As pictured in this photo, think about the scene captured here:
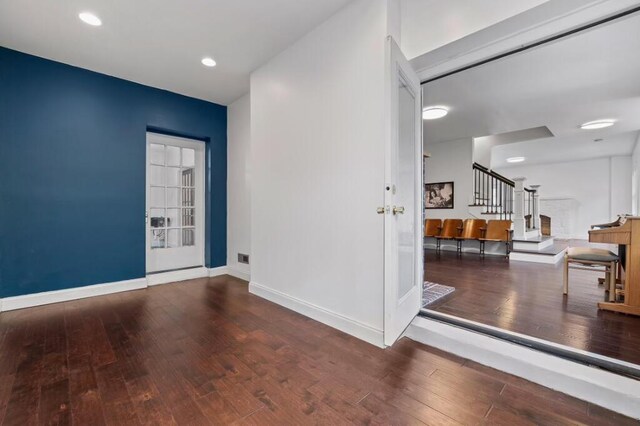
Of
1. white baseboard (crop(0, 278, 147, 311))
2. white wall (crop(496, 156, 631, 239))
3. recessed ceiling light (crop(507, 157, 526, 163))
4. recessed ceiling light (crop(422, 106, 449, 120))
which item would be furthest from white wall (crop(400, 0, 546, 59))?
white wall (crop(496, 156, 631, 239))

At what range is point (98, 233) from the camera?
3.58 metres

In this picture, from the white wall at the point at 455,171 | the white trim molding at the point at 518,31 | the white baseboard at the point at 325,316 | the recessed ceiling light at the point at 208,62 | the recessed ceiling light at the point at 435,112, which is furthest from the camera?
the white wall at the point at 455,171

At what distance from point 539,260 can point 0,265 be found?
8266mm

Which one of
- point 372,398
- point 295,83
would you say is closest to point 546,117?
point 295,83

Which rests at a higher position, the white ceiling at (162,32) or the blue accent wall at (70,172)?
the white ceiling at (162,32)

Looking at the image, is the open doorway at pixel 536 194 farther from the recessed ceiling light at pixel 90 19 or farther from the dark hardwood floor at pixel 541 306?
the recessed ceiling light at pixel 90 19

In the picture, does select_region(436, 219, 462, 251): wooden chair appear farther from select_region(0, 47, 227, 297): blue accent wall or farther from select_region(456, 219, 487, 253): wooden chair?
select_region(0, 47, 227, 297): blue accent wall

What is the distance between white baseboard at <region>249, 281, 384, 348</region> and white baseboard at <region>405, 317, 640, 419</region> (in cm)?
38

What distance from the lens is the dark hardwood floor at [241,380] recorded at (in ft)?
4.79

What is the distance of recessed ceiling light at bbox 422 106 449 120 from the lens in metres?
4.86

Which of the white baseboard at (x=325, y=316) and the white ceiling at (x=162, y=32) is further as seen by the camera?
the white ceiling at (x=162, y=32)

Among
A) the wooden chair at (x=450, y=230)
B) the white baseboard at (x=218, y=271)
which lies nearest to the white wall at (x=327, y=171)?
the white baseboard at (x=218, y=271)

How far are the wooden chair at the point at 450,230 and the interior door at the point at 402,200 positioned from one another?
4.45 meters

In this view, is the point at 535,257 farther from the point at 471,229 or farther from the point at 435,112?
the point at 435,112
